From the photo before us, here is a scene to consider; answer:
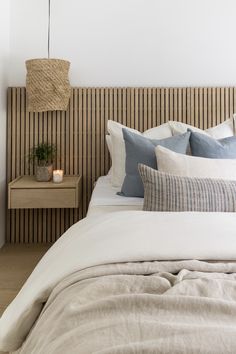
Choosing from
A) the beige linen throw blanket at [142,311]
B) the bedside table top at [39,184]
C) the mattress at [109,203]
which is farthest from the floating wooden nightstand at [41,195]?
the beige linen throw blanket at [142,311]

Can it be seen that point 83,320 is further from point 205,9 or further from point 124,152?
point 205,9

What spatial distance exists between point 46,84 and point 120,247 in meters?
2.12

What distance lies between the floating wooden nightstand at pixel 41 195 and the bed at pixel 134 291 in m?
1.25

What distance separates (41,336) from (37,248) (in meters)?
2.38

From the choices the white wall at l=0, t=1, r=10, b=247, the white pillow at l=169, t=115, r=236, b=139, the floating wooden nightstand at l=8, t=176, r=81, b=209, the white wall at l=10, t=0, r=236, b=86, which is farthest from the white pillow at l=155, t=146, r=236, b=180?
the white wall at l=0, t=1, r=10, b=247

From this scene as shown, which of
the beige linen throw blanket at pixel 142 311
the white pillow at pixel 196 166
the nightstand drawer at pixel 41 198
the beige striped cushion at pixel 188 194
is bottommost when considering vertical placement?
the nightstand drawer at pixel 41 198

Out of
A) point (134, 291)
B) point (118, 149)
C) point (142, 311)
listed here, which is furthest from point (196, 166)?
point (142, 311)

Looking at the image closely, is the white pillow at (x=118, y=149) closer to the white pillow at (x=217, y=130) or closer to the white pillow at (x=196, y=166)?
the white pillow at (x=217, y=130)

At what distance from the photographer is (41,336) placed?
984 mm

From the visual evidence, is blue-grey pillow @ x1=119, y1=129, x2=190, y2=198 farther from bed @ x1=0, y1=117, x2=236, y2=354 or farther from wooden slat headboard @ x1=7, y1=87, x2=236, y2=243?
wooden slat headboard @ x1=7, y1=87, x2=236, y2=243

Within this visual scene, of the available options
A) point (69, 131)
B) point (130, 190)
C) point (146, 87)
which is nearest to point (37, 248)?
point (69, 131)

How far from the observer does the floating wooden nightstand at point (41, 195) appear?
2.93 meters

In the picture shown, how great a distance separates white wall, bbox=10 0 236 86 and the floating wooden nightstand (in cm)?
105

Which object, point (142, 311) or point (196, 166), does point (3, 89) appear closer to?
point (196, 166)
